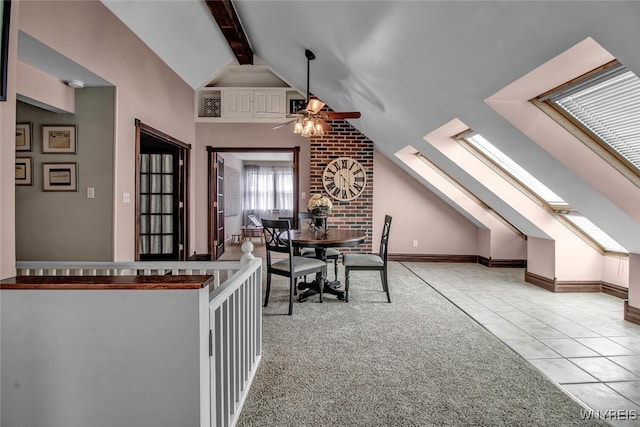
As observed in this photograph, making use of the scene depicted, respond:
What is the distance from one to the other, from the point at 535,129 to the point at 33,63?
153 inches

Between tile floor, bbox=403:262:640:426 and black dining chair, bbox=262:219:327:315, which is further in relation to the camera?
black dining chair, bbox=262:219:327:315

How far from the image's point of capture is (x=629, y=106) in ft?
6.49

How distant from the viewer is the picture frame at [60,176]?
128 inches

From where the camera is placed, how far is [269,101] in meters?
5.95

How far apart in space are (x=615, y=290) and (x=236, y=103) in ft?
19.2

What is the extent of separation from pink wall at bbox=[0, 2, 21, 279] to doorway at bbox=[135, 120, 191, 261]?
4012mm

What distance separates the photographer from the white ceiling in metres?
1.60

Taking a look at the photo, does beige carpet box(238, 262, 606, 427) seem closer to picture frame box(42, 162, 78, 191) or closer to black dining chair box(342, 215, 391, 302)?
black dining chair box(342, 215, 391, 302)

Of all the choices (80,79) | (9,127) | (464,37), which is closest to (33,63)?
(80,79)

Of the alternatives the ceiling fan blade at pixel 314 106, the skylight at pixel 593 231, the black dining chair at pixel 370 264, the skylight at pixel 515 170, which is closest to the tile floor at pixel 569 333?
the skylight at pixel 593 231

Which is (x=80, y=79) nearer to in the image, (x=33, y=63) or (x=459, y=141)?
(x=33, y=63)

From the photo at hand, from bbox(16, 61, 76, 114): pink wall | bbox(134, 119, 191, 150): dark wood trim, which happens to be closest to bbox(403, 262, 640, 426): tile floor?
bbox(134, 119, 191, 150): dark wood trim

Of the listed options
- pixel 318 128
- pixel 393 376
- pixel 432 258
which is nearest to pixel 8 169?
pixel 393 376

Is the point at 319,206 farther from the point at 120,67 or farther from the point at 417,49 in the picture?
the point at 120,67
